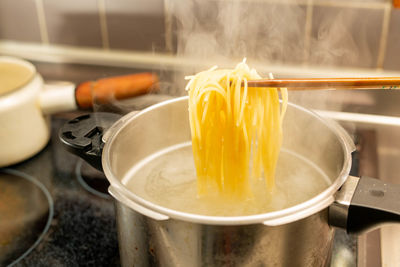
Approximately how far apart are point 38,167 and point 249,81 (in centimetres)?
72

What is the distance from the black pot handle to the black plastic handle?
0.45m

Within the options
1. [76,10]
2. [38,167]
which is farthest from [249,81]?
[76,10]

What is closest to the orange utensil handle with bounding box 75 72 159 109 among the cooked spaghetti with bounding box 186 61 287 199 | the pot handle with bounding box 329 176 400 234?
the cooked spaghetti with bounding box 186 61 287 199

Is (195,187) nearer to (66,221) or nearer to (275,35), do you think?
(66,221)

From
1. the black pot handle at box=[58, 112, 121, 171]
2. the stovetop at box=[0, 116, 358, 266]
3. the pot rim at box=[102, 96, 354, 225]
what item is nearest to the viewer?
the pot rim at box=[102, 96, 354, 225]

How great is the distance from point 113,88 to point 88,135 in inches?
18.3

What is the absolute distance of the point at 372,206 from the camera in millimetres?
708

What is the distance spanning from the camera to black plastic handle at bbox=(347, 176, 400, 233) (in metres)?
0.70

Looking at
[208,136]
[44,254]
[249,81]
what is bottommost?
[44,254]

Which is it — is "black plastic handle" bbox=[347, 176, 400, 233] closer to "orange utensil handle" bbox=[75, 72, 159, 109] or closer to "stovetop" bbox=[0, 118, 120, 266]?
"stovetop" bbox=[0, 118, 120, 266]

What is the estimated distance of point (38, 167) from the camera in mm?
1319

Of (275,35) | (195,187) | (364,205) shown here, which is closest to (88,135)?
(195,187)

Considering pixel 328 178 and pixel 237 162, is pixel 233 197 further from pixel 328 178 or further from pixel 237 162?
pixel 328 178

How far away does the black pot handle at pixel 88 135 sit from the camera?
0.88 metres
